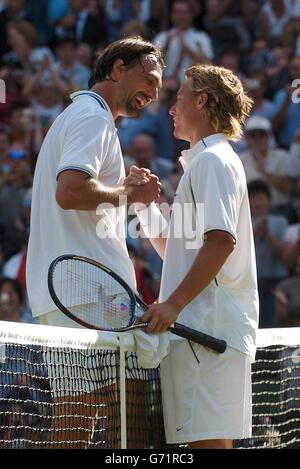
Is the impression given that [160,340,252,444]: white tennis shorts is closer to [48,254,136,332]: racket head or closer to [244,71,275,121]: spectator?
[48,254,136,332]: racket head

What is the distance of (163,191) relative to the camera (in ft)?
32.0

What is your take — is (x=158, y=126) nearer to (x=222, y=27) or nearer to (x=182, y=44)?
(x=182, y=44)

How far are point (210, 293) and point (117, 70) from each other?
110 cm

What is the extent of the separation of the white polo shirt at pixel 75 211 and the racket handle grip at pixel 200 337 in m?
0.37

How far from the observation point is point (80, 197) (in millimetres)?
4230

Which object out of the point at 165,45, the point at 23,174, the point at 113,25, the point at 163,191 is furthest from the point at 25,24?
the point at 163,191

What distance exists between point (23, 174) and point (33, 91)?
152 cm

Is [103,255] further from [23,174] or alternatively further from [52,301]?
Result: [23,174]

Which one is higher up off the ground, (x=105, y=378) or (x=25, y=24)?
(x=25, y=24)

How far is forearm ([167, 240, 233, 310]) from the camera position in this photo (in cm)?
411

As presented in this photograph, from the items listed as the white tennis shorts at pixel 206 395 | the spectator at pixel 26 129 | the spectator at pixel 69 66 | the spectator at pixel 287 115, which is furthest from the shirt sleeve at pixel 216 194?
the spectator at pixel 69 66

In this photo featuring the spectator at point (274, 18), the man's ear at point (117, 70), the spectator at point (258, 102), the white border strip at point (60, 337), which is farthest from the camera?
the spectator at point (274, 18)

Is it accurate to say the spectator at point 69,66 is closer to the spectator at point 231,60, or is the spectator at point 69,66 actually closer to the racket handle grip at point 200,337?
the spectator at point 231,60

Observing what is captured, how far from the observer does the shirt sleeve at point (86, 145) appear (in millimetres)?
4258
